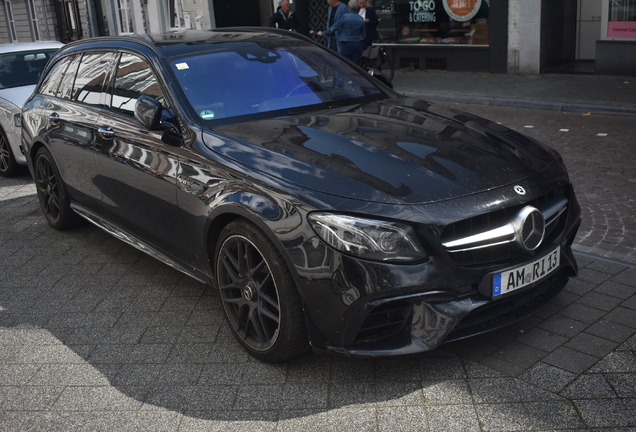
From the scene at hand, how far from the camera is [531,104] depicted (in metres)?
11.1

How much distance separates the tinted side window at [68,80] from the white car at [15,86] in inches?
108

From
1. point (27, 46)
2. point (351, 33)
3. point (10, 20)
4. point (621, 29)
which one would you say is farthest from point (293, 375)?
point (10, 20)

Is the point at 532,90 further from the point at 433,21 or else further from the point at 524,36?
the point at 433,21

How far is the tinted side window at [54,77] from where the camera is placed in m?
6.00

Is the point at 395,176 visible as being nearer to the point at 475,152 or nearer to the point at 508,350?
the point at 475,152

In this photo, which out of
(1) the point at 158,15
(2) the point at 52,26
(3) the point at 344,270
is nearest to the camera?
(3) the point at 344,270

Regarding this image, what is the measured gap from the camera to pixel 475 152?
3730 millimetres

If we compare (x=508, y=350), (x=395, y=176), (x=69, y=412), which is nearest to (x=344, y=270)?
(x=395, y=176)

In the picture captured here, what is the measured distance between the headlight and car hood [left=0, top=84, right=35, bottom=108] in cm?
648

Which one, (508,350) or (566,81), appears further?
(566,81)

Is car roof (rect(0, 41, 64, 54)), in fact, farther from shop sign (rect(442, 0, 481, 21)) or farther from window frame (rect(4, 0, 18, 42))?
window frame (rect(4, 0, 18, 42))

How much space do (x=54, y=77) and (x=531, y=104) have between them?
296 inches

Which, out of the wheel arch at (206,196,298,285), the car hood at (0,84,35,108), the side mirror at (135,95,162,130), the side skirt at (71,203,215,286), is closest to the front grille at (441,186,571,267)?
the wheel arch at (206,196,298,285)

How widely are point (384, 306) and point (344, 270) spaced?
26cm
